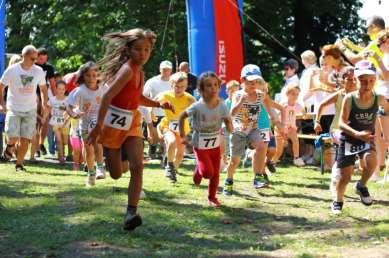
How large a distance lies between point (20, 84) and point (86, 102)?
6.67 feet

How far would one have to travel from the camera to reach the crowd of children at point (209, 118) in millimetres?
5996

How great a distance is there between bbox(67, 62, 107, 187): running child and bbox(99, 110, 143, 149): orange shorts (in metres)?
2.79

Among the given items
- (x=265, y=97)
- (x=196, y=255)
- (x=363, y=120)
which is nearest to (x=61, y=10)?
(x=265, y=97)

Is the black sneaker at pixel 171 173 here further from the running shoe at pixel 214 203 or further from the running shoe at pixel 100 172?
the running shoe at pixel 214 203

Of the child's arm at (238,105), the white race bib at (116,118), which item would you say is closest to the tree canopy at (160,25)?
the child's arm at (238,105)

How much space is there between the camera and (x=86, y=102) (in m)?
8.94

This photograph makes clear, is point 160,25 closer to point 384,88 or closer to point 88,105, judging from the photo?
point 88,105

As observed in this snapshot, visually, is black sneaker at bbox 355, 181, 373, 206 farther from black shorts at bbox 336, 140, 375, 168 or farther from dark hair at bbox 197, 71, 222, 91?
dark hair at bbox 197, 71, 222, 91

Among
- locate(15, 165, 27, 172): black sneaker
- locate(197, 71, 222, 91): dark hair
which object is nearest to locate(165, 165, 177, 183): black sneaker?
locate(197, 71, 222, 91): dark hair

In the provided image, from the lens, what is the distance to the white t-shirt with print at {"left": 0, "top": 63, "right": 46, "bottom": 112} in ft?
34.4

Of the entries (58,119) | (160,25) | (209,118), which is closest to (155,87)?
(58,119)

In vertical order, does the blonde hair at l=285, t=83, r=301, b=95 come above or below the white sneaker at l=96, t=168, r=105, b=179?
above

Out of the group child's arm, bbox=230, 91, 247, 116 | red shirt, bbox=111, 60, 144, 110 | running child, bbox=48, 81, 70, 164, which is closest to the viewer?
red shirt, bbox=111, 60, 144, 110

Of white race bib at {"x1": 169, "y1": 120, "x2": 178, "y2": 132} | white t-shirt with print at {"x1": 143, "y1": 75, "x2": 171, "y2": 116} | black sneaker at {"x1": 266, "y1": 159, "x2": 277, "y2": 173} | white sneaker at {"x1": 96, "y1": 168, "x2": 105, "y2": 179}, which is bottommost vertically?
white sneaker at {"x1": 96, "y1": 168, "x2": 105, "y2": 179}
